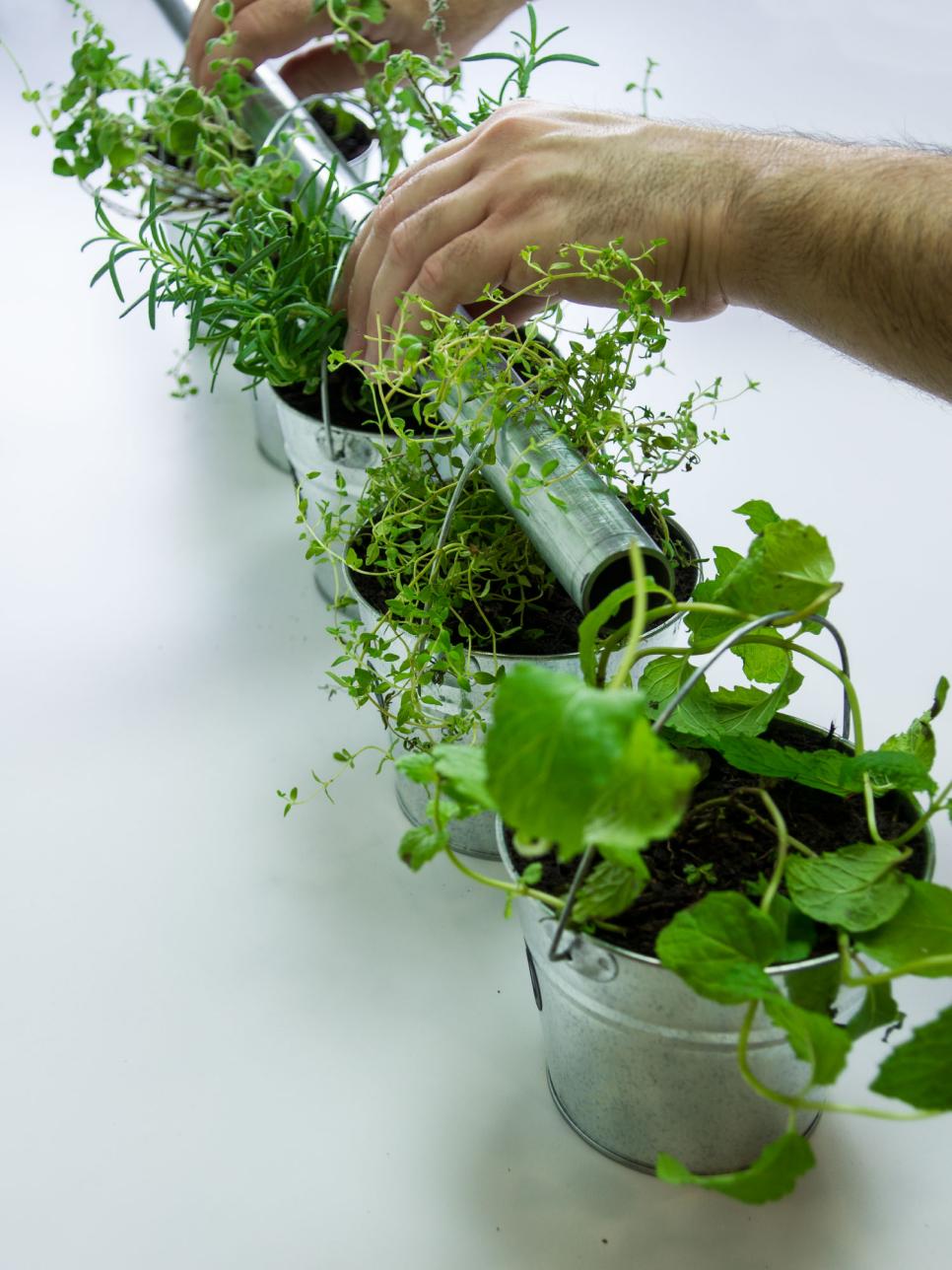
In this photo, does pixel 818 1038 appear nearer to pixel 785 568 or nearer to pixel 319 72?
pixel 785 568

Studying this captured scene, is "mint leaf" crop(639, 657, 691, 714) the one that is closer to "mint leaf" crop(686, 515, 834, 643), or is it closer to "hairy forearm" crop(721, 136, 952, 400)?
"mint leaf" crop(686, 515, 834, 643)

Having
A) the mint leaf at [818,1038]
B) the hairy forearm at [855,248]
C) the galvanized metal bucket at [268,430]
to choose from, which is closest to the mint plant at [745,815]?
the mint leaf at [818,1038]

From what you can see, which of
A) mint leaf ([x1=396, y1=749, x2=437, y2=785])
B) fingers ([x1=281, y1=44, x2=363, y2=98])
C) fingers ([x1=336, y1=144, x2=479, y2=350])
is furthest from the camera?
fingers ([x1=281, y1=44, x2=363, y2=98])

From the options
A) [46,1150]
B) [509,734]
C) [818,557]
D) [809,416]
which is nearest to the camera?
[509,734]

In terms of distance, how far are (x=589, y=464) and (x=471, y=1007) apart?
0.29 metres

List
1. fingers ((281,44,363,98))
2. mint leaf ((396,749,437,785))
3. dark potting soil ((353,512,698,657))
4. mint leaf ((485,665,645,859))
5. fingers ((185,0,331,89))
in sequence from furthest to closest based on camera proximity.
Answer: fingers ((281,44,363,98)) → fingers ((185,0,331,89)) → dark potting soil ((353,512,698,657)) → mint leaf ((396,749,437,785)) → mint leaf ((485,665,645,859))

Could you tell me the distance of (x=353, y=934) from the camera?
2.24 ft

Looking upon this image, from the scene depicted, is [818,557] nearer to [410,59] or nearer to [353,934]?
[353,934]

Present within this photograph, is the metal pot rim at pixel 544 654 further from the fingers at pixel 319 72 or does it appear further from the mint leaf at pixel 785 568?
the fingers at pixel 319 72

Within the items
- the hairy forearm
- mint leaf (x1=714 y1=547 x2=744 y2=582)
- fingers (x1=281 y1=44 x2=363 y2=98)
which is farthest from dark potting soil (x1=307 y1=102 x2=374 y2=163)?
mint leaf (x1=714 y1=547 x2=744 y2=582)

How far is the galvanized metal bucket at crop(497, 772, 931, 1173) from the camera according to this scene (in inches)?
18.5

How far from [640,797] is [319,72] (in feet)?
A: 3.22

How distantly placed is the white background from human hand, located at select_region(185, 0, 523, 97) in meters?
0.30

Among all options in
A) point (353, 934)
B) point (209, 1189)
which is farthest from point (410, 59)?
point (209, 1189)
